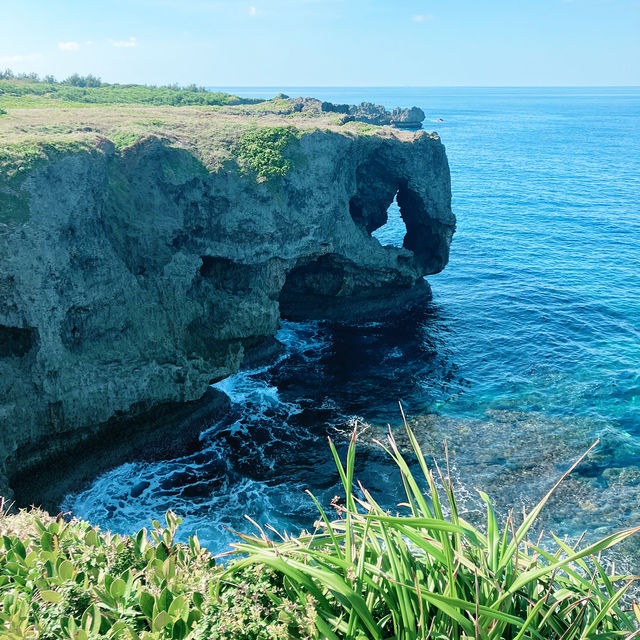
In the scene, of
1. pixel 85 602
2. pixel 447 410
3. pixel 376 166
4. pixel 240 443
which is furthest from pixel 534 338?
pixel 85 602

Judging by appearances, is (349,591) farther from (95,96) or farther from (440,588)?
(95,96)

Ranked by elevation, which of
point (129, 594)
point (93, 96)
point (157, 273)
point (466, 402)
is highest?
point (93, 96)

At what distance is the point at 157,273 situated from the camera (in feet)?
94.6

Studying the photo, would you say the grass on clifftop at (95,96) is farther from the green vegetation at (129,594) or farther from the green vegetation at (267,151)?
the green vegetation at (129,594)

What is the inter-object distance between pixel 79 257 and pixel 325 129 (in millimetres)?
19448

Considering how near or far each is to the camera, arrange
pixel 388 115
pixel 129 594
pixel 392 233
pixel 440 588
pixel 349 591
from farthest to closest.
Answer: pixel 388 115 → pixel 392 233 → pixel 129 594 → pixel 440 588 → pixel 349 591

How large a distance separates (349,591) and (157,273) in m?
25.1

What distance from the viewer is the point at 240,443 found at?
2822 centimetres

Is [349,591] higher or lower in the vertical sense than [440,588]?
higher

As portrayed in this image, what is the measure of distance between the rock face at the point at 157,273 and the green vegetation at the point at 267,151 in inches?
26.3

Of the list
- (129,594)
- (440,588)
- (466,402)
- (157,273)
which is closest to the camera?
(440,588)

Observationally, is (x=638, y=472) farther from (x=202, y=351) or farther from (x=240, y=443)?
(x=202, y=351)

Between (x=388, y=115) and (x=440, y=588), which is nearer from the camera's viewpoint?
(x=440, y=588)

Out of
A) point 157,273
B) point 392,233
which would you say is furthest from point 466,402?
point 392,233
